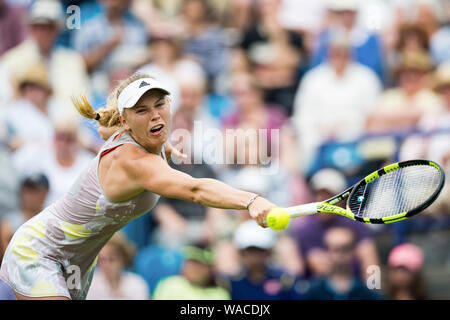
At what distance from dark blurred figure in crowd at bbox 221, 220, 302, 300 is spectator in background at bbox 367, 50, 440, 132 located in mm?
1949

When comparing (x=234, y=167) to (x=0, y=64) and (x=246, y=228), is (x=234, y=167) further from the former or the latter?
(x=0, y=64)

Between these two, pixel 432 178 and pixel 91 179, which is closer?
pixel 91 179

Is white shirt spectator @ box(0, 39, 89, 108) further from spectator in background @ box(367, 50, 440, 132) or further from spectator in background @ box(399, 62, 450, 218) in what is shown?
spectator in background @ box(399, 62, 450, 218)

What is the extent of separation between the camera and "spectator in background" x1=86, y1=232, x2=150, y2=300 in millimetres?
7074

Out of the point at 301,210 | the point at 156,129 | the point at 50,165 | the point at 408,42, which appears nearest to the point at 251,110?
the point at 408,42

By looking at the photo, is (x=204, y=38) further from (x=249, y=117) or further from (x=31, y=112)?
(x=31, y=112)

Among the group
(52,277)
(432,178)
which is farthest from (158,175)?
(432,178)

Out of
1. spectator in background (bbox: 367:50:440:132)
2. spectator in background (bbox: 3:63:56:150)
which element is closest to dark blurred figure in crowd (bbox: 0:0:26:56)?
spectator in background (bbox: 3:63:56:150)

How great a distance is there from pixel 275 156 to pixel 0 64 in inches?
131

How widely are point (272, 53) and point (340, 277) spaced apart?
303 cm

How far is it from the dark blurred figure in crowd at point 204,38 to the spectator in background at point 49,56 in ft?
4.39

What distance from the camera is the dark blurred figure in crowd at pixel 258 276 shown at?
22.6 feet

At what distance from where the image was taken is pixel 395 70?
8422 mm
